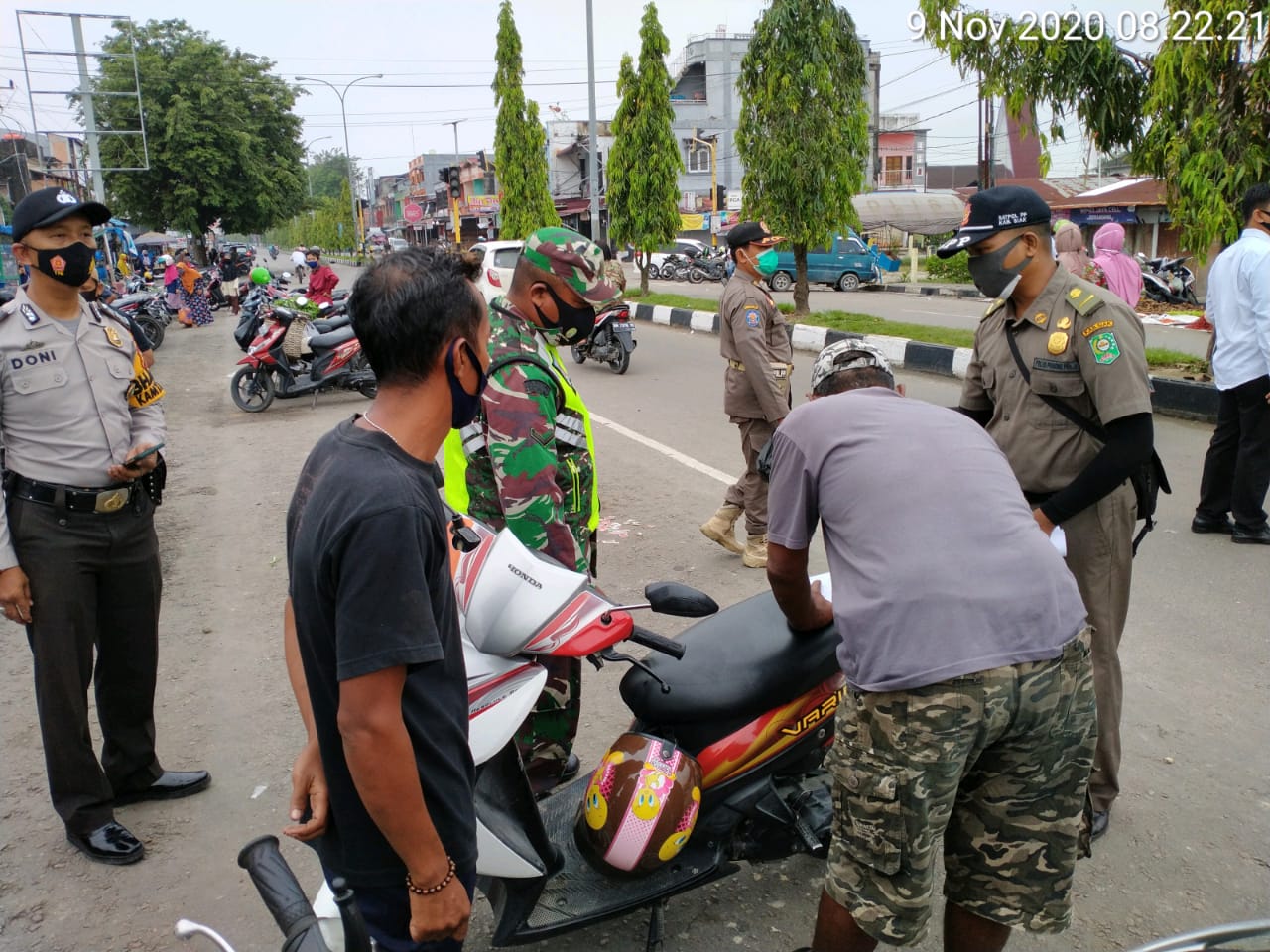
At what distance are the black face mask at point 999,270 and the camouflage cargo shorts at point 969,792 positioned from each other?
1.19 meters

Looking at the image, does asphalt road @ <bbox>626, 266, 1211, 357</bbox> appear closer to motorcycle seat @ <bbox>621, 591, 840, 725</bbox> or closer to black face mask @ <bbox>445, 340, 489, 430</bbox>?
motorcycle seat @ <bbox>621, 591, 840, 725</bbox>

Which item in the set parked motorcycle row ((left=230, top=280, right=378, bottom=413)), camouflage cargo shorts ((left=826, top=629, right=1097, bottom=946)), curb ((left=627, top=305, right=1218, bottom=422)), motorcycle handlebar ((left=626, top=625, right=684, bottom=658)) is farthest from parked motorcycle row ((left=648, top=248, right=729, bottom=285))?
camouflage cargo shorts ((left=826, top=629, right=1097, bottom=946))

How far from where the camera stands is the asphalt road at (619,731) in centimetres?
256

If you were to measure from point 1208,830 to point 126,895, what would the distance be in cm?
308

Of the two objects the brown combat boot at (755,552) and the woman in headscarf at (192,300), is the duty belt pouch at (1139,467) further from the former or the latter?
the woman in headscarf at (192,300)

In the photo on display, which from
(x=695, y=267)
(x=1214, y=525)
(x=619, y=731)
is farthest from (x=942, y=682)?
(x=695, y=267)

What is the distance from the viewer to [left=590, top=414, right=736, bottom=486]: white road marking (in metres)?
6.86

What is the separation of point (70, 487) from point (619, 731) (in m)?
1.93

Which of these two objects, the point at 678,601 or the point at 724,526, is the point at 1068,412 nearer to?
the point at 678,601

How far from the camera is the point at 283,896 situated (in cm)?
153

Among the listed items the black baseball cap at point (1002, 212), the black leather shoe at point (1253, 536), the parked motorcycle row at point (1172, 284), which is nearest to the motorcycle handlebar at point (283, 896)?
the black baseball cap at point (1002, 212)

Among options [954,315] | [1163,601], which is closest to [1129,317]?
[1163,601]

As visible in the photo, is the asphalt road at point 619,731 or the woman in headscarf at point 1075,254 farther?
the woman in headscarf at point 1075,254

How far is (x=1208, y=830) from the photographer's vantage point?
9.28 ft
